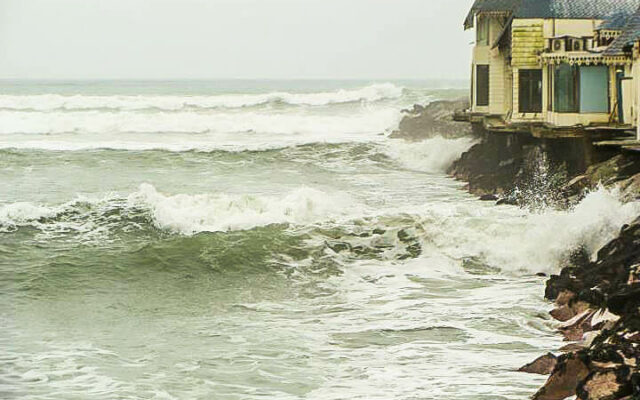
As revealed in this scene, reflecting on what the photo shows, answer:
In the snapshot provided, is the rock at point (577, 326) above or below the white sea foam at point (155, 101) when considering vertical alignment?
below

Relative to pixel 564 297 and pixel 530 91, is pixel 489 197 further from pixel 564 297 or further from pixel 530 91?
pixel 564 297

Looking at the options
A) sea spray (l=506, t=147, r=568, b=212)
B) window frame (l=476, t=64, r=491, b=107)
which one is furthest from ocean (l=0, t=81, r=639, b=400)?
window frame (l=476, t=64, r=491, b=107)

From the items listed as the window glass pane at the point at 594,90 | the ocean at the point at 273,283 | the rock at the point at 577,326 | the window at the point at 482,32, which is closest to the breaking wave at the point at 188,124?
the ocean at the point at 273,283

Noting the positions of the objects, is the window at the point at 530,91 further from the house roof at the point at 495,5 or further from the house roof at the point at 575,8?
the house roof at the point at 495,5

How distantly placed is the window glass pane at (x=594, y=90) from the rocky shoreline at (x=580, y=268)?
96cm

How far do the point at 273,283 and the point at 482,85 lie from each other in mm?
14765

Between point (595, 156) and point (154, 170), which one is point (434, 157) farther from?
point (595, 156)

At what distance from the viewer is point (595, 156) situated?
2462 cm

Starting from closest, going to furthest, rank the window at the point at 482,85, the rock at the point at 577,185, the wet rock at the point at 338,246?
the wet rock at the point at 338,246 < the rock at the point at 577,185 < the window at the point at 482,85

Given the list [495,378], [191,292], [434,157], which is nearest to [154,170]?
[434,157]

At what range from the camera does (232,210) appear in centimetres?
2602

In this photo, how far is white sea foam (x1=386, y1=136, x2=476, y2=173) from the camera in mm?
38750

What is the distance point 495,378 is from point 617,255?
4.70 m

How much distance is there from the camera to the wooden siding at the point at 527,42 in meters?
28.2
